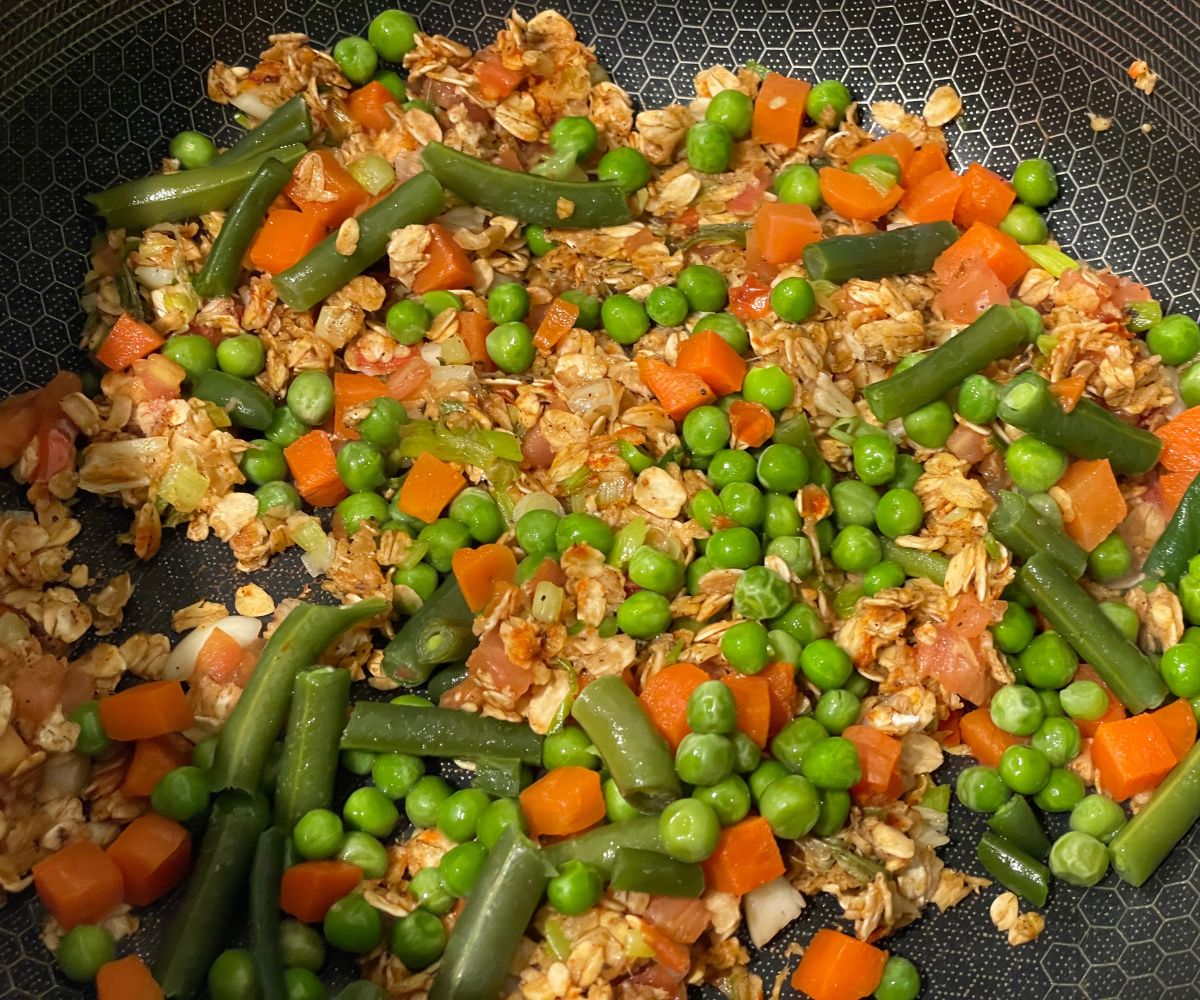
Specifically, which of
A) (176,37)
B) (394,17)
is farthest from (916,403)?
(176,37)

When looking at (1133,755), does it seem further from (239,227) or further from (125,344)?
(125,344)

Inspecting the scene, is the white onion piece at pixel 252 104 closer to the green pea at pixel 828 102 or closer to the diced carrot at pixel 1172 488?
the green pea at pixel 828 102

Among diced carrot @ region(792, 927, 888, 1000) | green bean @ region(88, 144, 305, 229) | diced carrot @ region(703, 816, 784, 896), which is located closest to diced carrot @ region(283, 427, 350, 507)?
green bean @ region(88, 144, 305, 229)

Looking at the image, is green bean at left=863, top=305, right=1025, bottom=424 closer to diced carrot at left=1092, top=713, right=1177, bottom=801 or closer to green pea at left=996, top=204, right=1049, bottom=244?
green pea at left=996, top=204, right=1049, bottom=244

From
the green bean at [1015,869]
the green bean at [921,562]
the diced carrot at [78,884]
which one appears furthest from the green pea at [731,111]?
the diced carrot at [78,884]

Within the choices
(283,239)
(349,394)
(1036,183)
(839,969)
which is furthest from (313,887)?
(1036,183)

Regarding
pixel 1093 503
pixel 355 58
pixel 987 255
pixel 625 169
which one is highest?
pixel 987 255

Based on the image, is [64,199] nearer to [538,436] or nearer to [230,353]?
[230,353]
